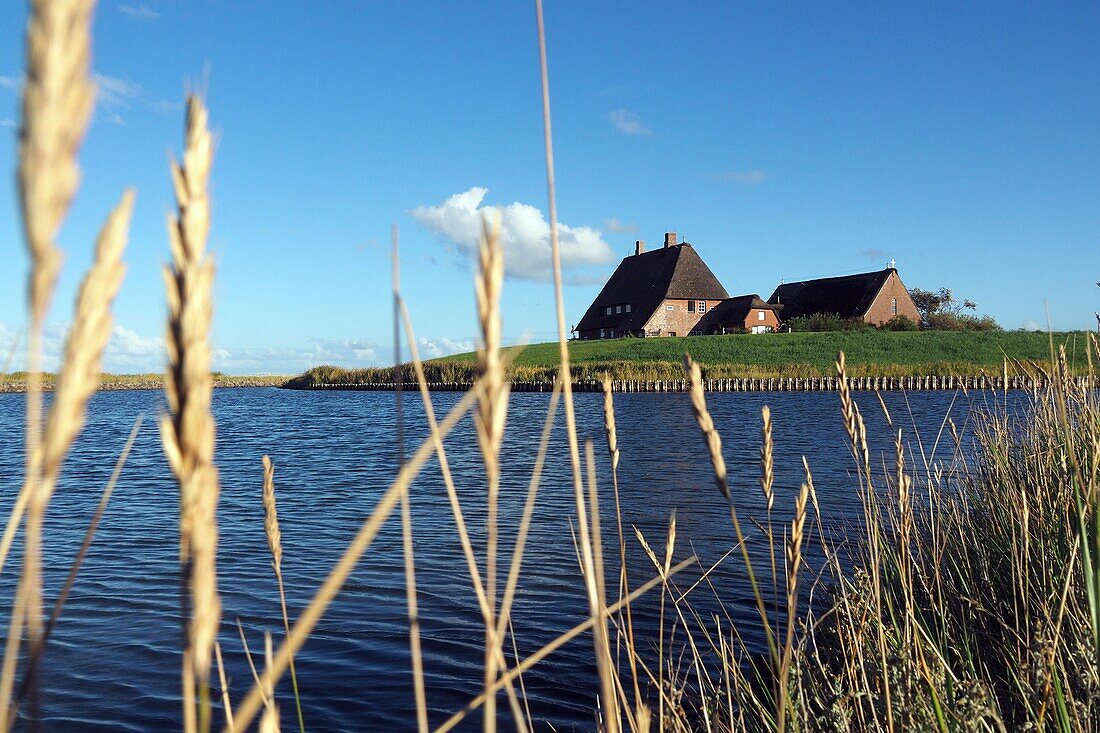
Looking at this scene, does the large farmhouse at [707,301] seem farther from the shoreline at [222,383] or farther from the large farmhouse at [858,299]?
the shoreline at [222,383]

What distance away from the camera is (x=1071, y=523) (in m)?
3.91

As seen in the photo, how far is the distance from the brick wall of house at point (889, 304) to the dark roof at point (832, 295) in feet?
1.34

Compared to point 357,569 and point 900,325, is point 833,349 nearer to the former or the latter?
point 900,325

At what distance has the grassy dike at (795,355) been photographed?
44.8 metres

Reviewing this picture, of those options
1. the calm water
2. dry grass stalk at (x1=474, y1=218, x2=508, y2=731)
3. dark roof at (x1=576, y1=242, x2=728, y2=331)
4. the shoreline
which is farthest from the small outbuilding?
dry grass stalk at (x1=474, y1=218, x2=508, y2=731)

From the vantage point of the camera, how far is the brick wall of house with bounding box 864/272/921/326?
62625 mm

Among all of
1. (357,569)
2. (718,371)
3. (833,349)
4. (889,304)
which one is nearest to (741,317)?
(889,304)

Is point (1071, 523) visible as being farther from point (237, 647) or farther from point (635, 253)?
point (635, 253)

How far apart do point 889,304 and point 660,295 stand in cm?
1830

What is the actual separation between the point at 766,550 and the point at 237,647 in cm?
546

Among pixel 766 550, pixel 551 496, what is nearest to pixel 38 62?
pixel 766 550

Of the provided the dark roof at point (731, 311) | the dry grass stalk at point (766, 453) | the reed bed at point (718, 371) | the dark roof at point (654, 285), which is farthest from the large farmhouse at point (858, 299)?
the dry grass stalk at point (766, 453)

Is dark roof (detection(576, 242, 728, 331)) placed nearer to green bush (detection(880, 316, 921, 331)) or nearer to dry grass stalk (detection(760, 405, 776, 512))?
green bush (detection(880, 316, 921, 331))

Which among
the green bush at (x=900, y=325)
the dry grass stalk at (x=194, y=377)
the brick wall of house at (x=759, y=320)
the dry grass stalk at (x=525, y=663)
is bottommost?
the dry grass stalk at (x=525, y=663)
